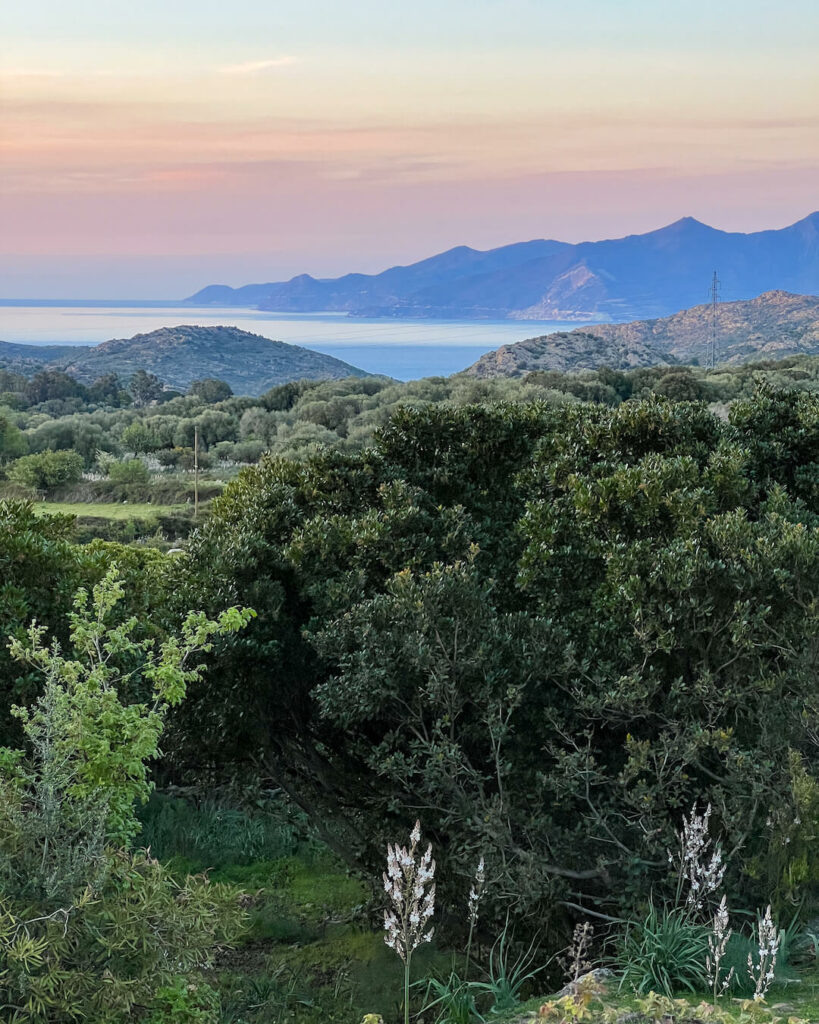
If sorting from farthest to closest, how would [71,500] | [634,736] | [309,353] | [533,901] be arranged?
[309,353] → [71,500] → [634,736] → [533,901]

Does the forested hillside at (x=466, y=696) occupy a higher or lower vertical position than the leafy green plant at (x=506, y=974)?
higher

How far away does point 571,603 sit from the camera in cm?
638

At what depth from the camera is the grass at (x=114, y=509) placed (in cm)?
4725

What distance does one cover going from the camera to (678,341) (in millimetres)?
153250

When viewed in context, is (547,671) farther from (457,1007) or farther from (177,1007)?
(177,1007)

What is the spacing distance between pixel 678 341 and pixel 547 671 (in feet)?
507

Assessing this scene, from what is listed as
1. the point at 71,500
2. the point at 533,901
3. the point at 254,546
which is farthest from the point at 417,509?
the point at 71,500

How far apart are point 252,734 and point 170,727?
22.8 inches

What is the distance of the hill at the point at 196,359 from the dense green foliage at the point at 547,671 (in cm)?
13526

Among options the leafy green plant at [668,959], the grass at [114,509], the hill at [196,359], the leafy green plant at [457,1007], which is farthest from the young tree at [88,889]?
the hill at [196,359]

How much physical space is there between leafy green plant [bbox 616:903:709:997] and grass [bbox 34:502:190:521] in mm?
42316

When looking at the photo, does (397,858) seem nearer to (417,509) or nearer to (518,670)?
(518,670)

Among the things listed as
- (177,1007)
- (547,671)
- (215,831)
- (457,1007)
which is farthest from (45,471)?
(177,1007)

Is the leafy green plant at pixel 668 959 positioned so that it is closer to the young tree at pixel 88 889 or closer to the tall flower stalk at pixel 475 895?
the tall flower stalk at pixel 475 895
